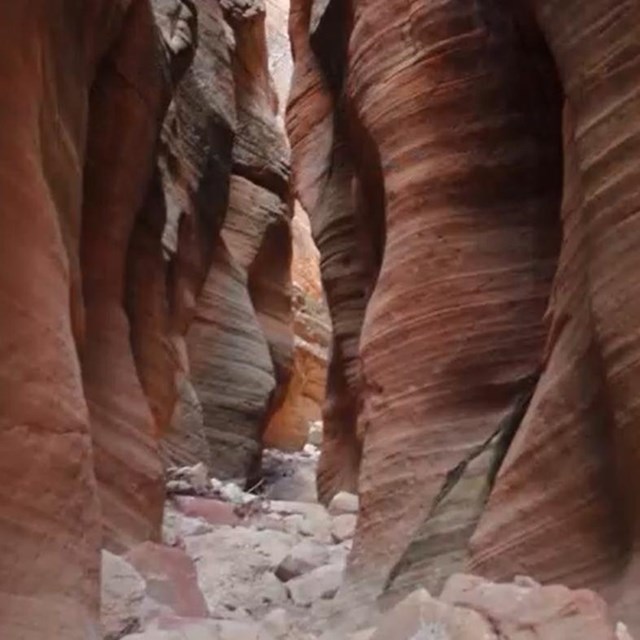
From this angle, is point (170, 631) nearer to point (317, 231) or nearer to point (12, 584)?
point (12, 584)

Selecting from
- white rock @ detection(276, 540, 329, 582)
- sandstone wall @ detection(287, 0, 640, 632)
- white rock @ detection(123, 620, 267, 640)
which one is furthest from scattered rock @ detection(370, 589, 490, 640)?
white rock @ detection(276, 540, 329, 582)

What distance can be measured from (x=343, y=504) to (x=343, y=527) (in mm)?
790

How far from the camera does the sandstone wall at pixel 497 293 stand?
159 inches

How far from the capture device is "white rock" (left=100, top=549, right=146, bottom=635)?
436 centimetres

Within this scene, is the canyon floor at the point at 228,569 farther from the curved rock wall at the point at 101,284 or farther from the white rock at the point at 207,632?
the curved rock wall at the point at 101,284

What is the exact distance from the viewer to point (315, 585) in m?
6.02

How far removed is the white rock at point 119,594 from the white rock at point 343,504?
3467mm

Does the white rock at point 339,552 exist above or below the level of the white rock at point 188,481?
below

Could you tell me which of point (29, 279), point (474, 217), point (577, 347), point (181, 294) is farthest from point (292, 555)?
point (181, 294)

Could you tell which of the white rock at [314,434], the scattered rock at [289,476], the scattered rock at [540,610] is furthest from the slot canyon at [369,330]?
the white rock at [314,434]

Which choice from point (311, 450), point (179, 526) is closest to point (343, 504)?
point (179, 526)

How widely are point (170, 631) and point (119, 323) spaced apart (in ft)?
8.04

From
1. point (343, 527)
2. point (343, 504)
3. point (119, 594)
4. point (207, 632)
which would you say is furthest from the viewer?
point (343, 504)

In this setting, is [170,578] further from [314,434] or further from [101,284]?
[314,434]
